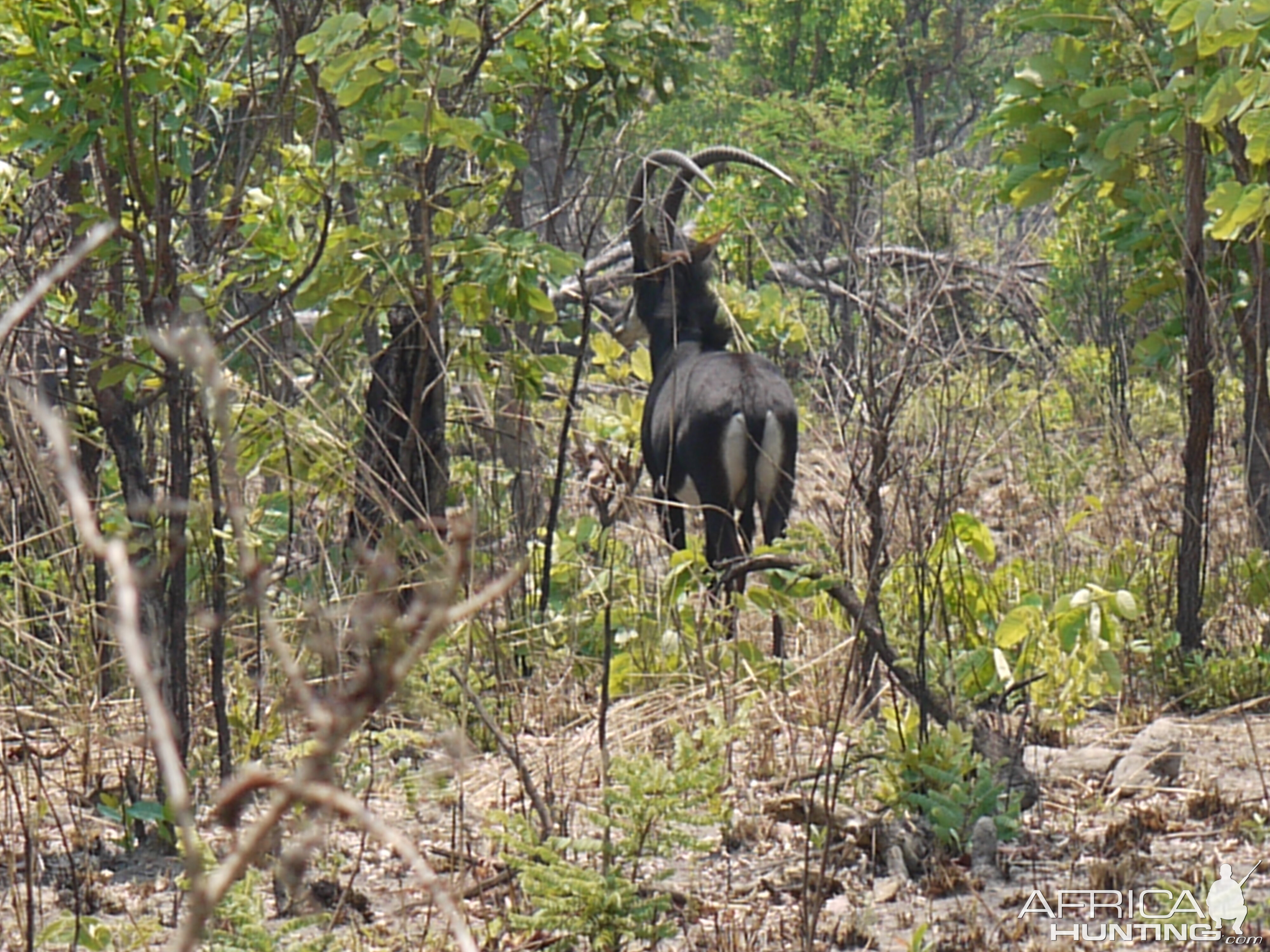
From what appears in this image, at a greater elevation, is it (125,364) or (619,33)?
(619,33)

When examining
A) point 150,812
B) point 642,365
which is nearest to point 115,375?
point 150,812

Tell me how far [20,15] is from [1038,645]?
296 cm

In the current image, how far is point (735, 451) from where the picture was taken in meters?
6.73

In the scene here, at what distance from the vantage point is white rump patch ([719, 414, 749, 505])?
6.71 metres

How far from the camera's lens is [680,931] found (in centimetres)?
320

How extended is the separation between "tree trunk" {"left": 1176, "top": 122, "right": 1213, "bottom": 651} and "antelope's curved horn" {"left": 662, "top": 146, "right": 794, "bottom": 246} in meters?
1.63

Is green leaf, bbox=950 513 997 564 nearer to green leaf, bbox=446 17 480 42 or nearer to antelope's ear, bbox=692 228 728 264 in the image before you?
green leaf, bbox=446 17 480 42

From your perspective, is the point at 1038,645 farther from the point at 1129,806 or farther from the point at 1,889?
the point at 1,889

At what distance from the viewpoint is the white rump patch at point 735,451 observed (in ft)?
22.0

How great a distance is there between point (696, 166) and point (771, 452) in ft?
4.19

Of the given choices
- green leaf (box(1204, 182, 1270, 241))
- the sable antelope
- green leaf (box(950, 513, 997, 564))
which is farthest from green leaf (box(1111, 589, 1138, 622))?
the sable antelope

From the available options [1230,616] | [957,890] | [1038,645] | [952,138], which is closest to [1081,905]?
[957,890]

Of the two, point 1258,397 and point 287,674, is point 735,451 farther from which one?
point 287,674

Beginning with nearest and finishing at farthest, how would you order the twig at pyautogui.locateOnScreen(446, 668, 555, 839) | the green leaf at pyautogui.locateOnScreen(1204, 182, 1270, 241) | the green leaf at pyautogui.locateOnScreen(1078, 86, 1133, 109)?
the twig at pyautogui.locateOnScreen(446, 668, 555, 839) → the green leaf at pyautogui.locateOnScreen(1204, 182, 1270, 241) → the green leaf at pyautogui.locateOnScreen(1078, 86, 1133, 109)
